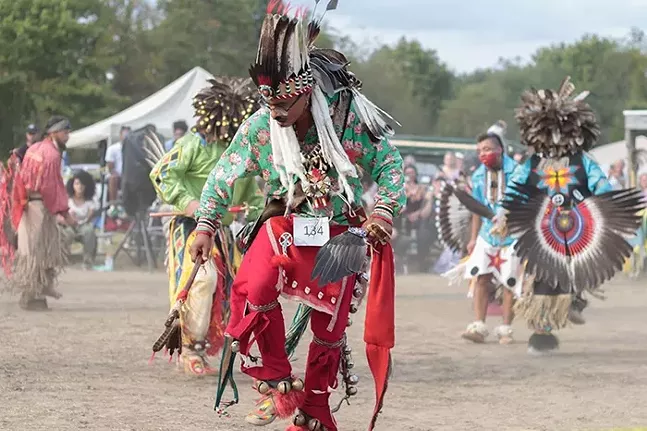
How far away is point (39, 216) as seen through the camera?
11852 mm

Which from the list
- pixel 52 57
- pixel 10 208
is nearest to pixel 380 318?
pixel 10 208

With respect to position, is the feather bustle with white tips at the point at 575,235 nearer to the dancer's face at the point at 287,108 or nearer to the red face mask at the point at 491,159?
the red face mask at the point at 491,159

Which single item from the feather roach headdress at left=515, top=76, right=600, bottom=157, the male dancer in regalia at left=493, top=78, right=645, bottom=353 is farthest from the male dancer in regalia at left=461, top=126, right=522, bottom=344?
the feather roach headdress at left=515, top=76, right=600, bottom=157

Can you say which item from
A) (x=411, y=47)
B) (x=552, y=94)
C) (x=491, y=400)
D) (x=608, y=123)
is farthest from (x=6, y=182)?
(x=411, y=47)

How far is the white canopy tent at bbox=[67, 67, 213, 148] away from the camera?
19.9m

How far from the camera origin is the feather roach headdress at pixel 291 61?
5.22 metres

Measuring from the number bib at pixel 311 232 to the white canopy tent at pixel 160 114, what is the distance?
1464 centimetres

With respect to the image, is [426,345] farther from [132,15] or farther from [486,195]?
[132,15]

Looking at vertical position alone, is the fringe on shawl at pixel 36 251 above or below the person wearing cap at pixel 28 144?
below

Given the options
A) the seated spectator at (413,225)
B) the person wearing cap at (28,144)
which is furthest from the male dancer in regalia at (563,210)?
the seated spectator at (413,225)

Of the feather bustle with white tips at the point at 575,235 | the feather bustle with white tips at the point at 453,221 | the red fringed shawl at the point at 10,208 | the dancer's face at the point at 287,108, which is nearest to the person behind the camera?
the dancer's face at the point at 287,108

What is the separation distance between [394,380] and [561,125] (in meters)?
2.40

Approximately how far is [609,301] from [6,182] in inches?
279

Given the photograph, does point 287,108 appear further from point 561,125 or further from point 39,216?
point 39,216
